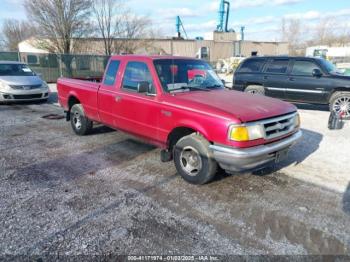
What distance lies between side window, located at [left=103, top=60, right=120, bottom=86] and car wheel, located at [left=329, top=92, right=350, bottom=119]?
6663mm

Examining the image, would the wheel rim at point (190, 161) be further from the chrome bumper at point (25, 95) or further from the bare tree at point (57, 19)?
the bare tree at point (57, 19)

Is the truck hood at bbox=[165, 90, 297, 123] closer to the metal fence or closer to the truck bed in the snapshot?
the truck bed

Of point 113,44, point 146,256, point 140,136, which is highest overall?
point 113,44

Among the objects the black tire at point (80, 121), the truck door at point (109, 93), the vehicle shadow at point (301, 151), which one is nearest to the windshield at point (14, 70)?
the black tire at point (80, 121)

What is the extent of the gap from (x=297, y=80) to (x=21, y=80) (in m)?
9.91

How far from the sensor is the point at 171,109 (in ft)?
13.7

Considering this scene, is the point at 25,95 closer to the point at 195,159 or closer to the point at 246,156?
the point at 195,159

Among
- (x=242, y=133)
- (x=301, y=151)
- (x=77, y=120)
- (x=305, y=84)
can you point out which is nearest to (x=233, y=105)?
(x=242, y=133)

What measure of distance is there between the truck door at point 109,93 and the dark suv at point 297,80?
5933mm

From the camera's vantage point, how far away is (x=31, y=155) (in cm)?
536

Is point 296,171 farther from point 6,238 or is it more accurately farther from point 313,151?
point 6,238

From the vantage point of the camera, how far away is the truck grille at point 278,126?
3.76 m

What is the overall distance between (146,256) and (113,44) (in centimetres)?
3383

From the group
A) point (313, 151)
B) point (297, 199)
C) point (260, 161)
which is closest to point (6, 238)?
point (260, 161)
